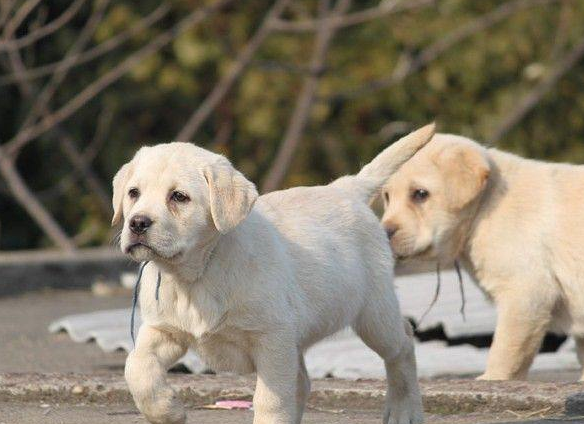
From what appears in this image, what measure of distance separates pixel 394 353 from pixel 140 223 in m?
1.08

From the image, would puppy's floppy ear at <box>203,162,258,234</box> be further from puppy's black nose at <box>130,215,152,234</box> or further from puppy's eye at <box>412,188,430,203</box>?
puppy's eye at <box>412,188,430,203</box>

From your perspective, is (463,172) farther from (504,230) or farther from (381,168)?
(381,168)

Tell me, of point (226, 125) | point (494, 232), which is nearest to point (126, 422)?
point (494, 232)

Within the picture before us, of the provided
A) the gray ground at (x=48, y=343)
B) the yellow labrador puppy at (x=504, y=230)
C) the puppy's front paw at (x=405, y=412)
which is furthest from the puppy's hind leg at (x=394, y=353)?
the gray ground at (x=48, y=343)

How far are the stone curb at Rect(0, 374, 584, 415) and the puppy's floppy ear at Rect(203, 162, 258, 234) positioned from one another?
1.29 metres

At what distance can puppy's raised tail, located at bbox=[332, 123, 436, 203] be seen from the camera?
474 cm

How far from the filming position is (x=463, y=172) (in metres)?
5.86

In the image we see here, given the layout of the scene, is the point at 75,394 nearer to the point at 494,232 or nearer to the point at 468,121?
the point at 494,232

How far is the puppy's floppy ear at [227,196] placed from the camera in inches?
149

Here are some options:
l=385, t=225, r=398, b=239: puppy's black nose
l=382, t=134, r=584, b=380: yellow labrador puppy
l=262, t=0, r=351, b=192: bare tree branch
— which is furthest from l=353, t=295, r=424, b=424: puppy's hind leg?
l=262, t=0, r=351, b=192: bare tree branch

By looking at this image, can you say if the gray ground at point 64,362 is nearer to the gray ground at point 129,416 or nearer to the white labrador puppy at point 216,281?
the gray ground at point 129,416

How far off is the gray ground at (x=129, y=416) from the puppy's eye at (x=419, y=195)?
4.31 feet

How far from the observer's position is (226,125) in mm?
11891

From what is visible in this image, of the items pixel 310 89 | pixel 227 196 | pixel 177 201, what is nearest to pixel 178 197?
pixel 177 201
